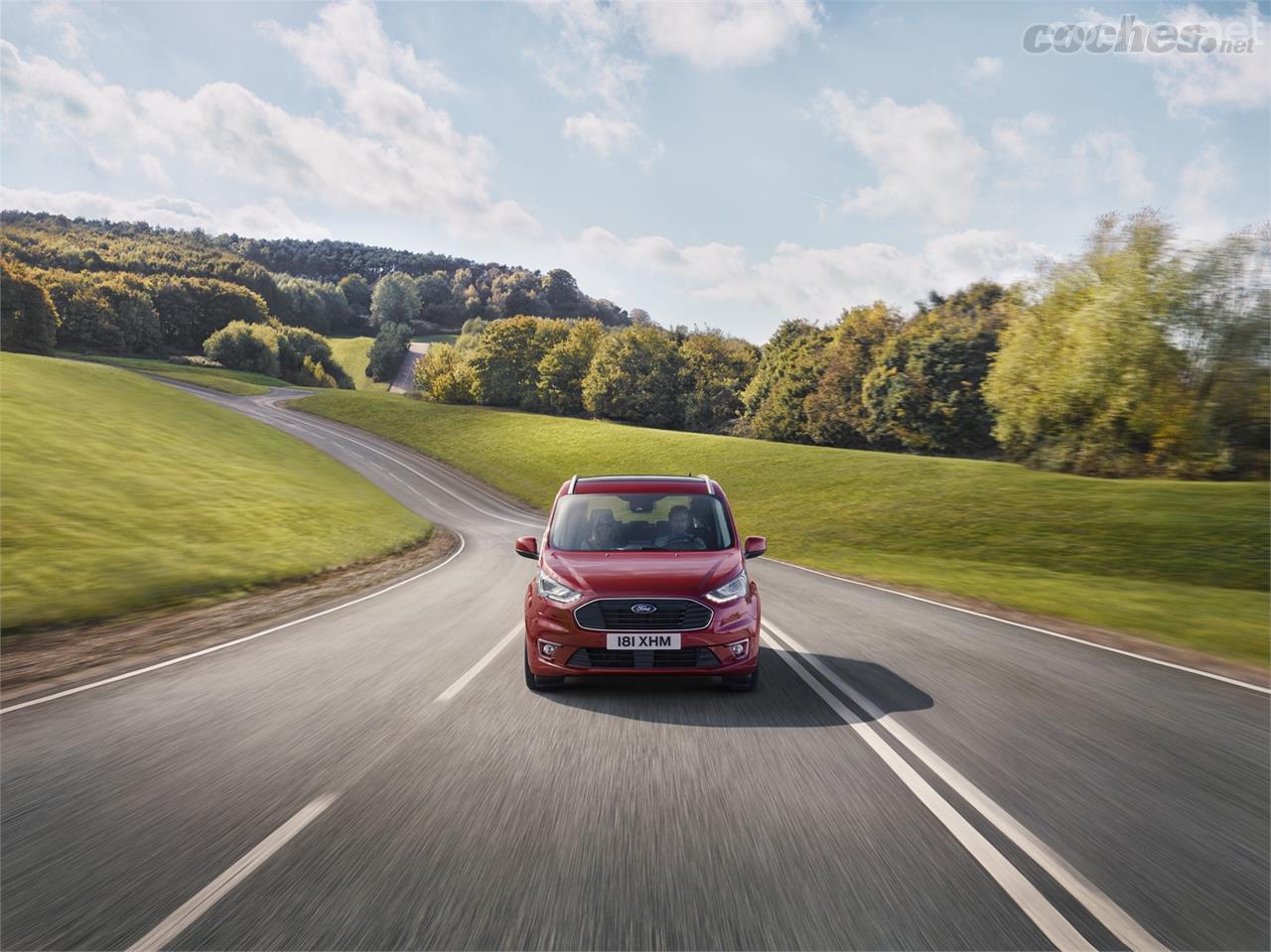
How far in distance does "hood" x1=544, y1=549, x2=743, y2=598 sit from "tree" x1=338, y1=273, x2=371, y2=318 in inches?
7481

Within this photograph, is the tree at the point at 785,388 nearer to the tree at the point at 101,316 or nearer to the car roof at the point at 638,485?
the car roof at the point at 638,485

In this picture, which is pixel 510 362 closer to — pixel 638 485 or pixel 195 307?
pixel 195 307

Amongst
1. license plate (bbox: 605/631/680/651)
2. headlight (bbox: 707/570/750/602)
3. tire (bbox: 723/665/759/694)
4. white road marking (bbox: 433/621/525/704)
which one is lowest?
white road marking (bbox: 433/621/525/704)

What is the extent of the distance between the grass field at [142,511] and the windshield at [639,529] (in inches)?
329

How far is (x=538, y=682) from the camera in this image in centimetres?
698

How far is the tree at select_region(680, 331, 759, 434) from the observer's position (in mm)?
77188

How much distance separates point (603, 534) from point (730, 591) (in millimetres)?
1702

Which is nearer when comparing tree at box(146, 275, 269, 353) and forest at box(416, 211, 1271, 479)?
forest at box(416, 211, 1271, 479)

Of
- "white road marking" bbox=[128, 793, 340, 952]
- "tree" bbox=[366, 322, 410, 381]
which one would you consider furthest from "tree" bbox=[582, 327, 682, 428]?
"white road marking" bbox=[128, 793, 340, 952]

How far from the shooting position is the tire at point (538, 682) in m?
6.92

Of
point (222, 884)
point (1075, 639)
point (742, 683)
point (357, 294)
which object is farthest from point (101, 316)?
point (222, 884)

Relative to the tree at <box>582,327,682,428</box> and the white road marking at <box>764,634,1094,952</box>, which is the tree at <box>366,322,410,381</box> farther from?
the white road marking at <box>764,634,1094,952</box>

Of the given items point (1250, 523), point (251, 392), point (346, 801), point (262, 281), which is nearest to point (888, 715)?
point (346, 801)

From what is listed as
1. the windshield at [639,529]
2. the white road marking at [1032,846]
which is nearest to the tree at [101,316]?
the windshield at [639,529]
